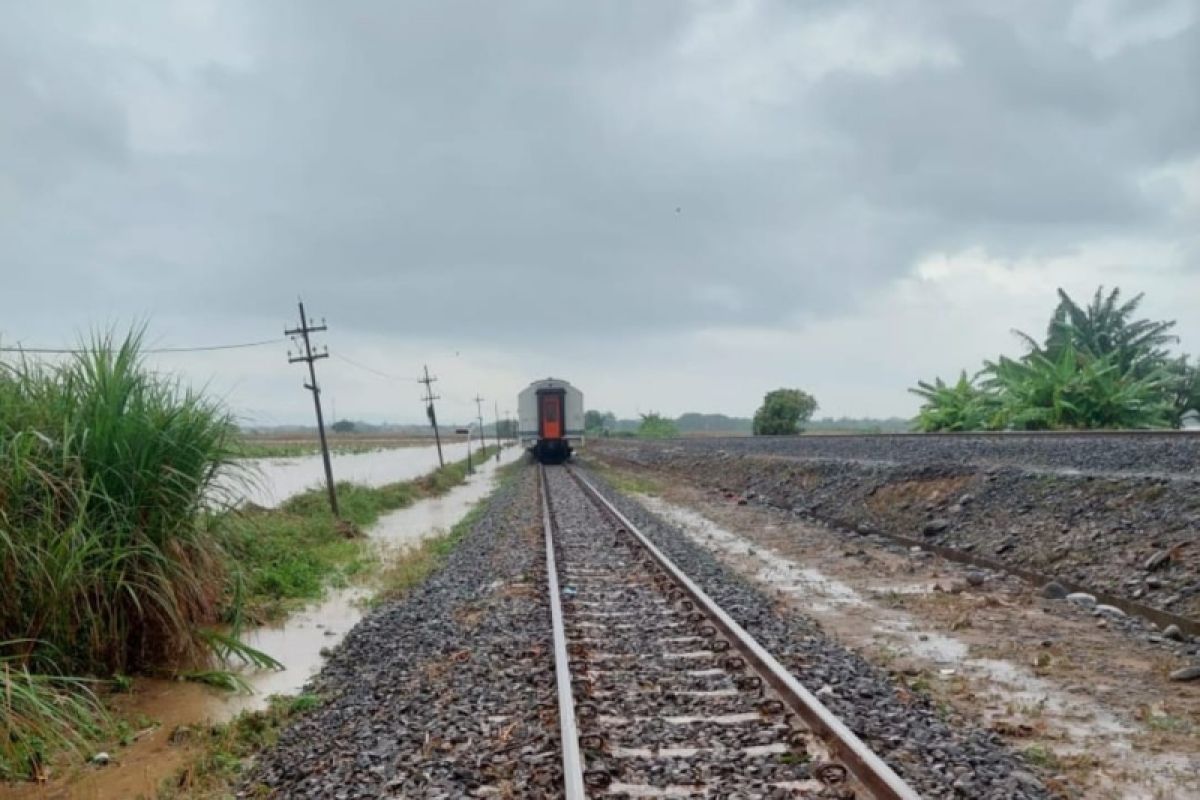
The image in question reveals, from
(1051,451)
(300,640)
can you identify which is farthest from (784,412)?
(300,640)

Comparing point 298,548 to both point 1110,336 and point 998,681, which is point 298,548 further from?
point 1110,336

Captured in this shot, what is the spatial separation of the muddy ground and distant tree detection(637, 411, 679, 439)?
221 feet

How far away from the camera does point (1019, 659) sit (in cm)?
608

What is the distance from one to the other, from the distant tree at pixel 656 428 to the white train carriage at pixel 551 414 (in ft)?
131

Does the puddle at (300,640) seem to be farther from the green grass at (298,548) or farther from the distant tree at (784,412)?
the distant tree at (784,412)

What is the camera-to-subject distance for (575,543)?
1227 centimetres

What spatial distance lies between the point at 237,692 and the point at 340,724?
183 cm

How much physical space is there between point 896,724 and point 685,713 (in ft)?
3.73

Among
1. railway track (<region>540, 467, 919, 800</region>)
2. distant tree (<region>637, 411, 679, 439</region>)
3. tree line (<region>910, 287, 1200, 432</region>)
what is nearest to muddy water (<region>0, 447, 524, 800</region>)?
railway track (<region>540, 467, 919, 800</region>)

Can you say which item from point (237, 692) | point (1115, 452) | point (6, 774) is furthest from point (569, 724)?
point (1115, 452)

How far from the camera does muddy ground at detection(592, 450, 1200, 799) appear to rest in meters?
4.19

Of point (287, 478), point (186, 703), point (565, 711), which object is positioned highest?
point (287, 478)

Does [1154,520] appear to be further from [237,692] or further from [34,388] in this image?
[34,388]

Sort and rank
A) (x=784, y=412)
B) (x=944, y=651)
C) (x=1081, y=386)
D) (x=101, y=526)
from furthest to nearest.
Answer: (x=784, y=412) → (x=1081, y=386) → (x=944, y=651) → (x=101, y=526)
